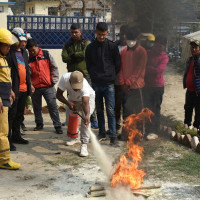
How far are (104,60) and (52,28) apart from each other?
461 centimetres

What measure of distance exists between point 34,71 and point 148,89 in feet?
7.70

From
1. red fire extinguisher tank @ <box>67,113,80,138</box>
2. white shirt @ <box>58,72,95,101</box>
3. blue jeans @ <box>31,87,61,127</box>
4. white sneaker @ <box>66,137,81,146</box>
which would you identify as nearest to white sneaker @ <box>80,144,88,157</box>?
red fire extinguisher tank @ <box>67,113,80,138</box>

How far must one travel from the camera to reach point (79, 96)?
6.61 m

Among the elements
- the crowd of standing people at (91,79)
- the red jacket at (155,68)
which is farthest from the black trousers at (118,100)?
the red jacket at (155,68)

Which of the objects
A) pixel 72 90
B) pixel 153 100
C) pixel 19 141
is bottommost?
pixel 19 141

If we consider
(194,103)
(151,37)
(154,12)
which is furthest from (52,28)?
(154,12)

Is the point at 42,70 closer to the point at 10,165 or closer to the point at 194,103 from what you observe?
the point at 10,165

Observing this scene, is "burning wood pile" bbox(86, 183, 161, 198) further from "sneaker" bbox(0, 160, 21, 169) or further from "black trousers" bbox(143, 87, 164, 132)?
"black trousers" bbox(143, 87, 164, 132)

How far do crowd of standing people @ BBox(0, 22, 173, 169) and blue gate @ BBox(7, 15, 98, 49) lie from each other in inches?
134

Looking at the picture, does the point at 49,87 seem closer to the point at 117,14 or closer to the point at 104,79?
the point at 104,79

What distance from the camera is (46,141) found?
25.3 feet

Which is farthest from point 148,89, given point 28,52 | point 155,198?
point 155,198

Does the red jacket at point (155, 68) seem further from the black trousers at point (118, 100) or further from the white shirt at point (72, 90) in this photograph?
the white shirt at point (72, 90)

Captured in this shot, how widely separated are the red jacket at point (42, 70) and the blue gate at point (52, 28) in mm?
3573
